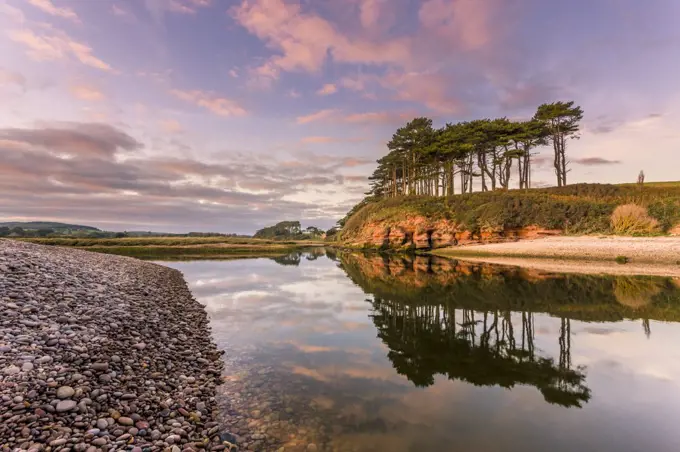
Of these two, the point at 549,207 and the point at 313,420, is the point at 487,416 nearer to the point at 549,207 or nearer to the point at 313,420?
the point at 313,420

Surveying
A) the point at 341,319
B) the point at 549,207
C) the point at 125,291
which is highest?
the point at 549,207

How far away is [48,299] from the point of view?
1048cm

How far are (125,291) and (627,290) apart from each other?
2900 centimetres

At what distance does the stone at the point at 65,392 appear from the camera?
5477mm

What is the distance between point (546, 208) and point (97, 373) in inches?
2288

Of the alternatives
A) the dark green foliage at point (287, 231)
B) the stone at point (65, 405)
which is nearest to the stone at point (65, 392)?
the stone at point (65, 405)

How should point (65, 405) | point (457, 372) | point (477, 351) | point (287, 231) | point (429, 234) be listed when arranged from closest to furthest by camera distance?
point (65, 405) → point (457, 372) → point (477, 351) → point (429, 234) → point (287, 231)

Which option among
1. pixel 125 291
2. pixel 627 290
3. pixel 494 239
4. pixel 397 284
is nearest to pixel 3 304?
pixel 125 291

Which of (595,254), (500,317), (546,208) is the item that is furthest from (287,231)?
(500,317)

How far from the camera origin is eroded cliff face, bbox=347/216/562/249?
5050 cm

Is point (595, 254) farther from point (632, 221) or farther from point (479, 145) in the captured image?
point (479, 145)

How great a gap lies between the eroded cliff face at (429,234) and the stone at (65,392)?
5443cm

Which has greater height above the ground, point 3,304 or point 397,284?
point 3,304

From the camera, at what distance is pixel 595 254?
35250mm
